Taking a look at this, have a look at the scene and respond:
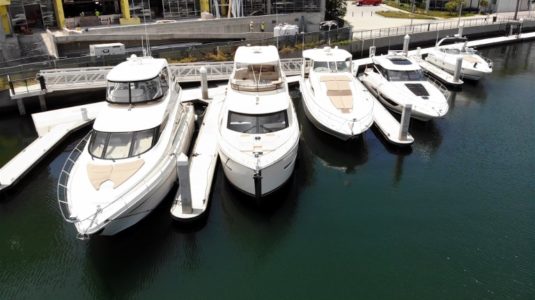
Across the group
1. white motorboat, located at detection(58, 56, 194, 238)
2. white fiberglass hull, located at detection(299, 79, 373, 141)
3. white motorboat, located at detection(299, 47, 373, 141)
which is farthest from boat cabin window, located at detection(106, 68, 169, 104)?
white motorboat, located at detection(299, 47, 373, 141)

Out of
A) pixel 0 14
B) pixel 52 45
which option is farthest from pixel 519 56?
pixel 0 14

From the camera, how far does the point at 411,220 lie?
14.7m

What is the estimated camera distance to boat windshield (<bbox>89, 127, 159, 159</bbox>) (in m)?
14.5

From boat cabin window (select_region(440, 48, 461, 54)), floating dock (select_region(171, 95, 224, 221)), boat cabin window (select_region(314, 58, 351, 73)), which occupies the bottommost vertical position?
floating dock (select_region(171, 95, 224, 221))

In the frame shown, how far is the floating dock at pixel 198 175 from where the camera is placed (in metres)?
13.5

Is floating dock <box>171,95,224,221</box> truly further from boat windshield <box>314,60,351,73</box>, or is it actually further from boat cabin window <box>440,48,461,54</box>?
boat cabin window <box>440,48,461,54</box>

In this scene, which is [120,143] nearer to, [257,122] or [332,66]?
[257,122]

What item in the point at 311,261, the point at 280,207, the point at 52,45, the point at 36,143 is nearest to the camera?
the point at 311,261

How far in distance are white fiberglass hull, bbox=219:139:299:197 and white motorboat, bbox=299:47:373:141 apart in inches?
164

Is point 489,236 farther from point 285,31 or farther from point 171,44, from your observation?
point 171,44

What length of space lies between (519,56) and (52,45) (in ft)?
133

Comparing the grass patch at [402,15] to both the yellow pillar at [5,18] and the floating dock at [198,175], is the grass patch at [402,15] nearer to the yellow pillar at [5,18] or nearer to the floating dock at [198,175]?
the floating dock at [198,175]

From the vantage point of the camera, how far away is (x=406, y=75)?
24.2 metres

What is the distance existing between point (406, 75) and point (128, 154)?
663 inches
